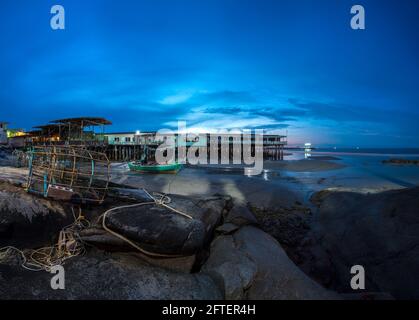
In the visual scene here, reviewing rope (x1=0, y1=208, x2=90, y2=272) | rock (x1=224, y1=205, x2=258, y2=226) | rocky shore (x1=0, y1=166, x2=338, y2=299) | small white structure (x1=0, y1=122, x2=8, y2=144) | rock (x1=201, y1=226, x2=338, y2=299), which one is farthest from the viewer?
small white structure (x1=0, y1=122, x2=8, y2=144)

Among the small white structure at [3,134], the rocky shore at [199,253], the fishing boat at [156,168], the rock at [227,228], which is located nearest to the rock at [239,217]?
the rocky shore at [199,253]

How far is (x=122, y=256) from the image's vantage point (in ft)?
14.4

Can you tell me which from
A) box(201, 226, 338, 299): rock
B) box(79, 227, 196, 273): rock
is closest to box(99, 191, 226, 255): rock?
box(79, 227, 196, 273): rock

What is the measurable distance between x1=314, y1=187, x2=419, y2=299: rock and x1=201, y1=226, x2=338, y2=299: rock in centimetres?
158

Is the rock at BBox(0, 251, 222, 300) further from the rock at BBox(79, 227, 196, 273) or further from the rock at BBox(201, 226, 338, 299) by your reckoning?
the rock at BBox(201, 226, 338, 299)

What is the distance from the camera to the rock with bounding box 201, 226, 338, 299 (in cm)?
418

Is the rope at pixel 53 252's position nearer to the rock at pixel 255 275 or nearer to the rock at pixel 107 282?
the rock at pixel 107 282

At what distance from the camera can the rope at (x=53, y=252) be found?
4043 mm

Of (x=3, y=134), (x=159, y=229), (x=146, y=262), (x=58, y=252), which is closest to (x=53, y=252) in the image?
(x=58, y=252)

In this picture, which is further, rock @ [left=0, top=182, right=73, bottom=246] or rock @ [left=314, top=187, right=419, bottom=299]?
rock @ [left=314, top=187, right=419, bottom=299]

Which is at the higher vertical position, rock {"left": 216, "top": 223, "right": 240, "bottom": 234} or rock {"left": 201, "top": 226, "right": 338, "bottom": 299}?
rock {"left": 216, "top": 223, "right": 240, "bottom": 234}

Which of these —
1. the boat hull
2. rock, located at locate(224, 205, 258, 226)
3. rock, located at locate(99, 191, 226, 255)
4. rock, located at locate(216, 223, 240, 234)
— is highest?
the boat hull
